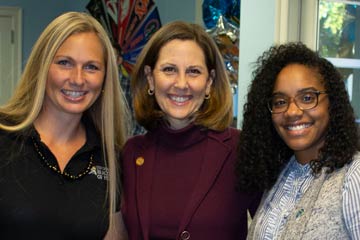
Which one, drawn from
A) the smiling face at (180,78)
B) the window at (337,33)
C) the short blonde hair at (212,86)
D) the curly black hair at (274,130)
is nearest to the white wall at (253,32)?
the window at (337,33)

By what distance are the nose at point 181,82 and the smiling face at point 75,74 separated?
0.86 feet

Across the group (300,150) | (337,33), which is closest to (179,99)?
(300,150)

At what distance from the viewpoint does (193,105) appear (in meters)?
1.66

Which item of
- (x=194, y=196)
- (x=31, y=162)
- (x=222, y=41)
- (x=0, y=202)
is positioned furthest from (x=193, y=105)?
(x=222, y=41)

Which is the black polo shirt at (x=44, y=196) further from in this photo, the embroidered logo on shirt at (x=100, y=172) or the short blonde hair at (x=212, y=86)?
the short blonde hair at (x=212, y=86)

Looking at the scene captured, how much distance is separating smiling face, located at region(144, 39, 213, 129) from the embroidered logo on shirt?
0.96ft

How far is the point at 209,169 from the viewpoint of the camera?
63.5 inches

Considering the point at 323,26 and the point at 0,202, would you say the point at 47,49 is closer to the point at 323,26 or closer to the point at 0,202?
the point at 0,202

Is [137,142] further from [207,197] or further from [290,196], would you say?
[290,196]

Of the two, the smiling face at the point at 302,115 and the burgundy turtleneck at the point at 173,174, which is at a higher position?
the smiling face at the point at 302,115

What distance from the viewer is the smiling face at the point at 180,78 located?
162cm

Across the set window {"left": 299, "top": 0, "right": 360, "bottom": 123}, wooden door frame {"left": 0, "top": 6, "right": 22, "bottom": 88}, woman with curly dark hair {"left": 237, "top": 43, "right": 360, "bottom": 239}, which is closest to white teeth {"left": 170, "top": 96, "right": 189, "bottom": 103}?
woman with curly dark hair {"left": 237, "top": 43, "right": 360, "bottom": 239}

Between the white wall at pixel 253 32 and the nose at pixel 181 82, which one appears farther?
the white wall at pixel 253 32

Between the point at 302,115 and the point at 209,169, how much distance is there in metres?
0.44
